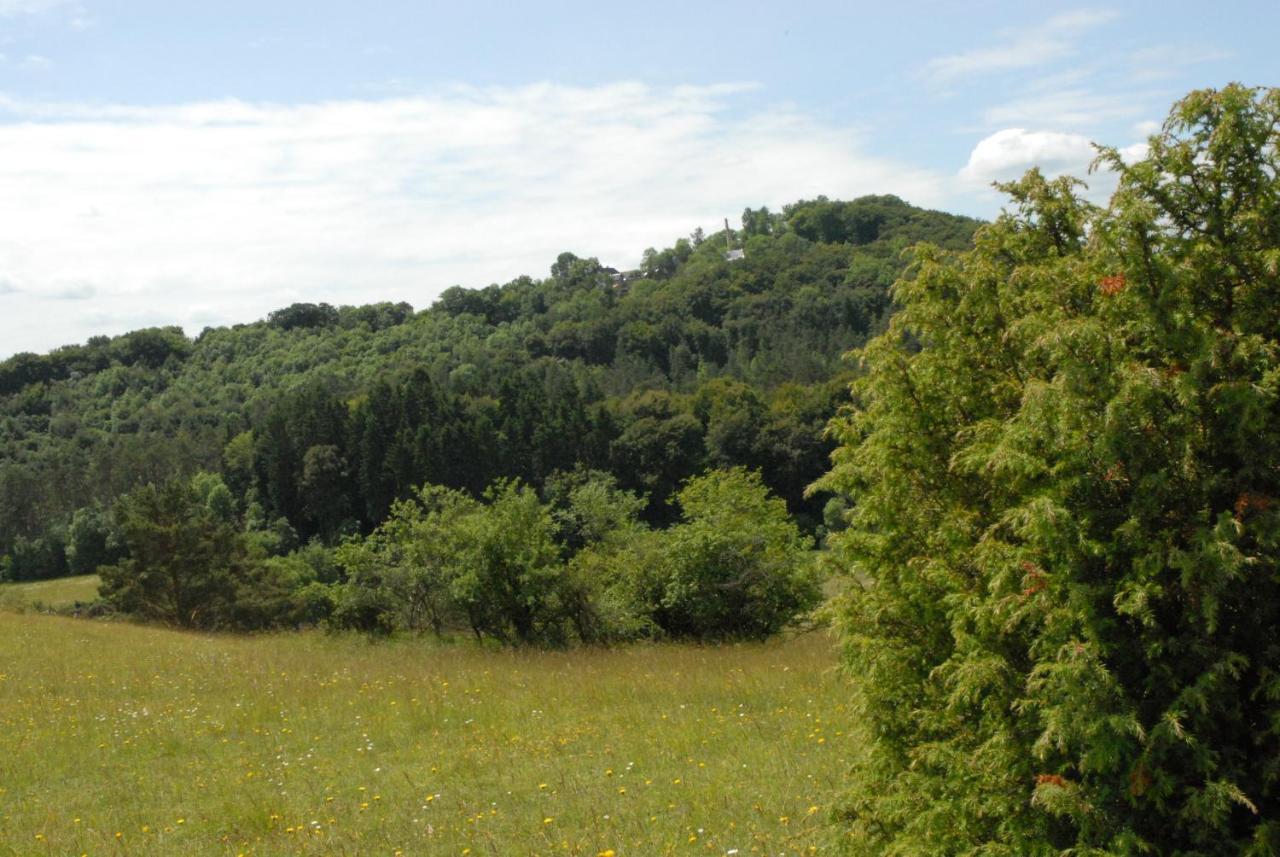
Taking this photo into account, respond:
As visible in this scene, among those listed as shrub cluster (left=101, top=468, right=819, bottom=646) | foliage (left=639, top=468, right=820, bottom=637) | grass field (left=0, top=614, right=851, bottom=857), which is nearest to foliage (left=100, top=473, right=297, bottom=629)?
shrub cluster (left=101, top=468, right=819, bottom=646)

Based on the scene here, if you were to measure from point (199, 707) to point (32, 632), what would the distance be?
1186 centimetres

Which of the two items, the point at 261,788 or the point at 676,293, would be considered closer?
the point at 261,788

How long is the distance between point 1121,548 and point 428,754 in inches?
350

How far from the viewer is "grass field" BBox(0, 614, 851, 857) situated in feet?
27.6

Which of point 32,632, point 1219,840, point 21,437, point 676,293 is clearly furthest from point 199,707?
point 676,293

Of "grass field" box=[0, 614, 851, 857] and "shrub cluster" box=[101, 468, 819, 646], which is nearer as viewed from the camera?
"grass field" box=[0, 614, 851, 857]

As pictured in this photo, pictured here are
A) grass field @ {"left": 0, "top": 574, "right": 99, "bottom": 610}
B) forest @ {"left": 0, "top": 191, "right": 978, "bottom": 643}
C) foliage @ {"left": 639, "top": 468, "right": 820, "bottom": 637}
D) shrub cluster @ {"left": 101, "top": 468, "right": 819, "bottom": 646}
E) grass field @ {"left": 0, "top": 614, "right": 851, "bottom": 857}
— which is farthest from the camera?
grass field @ {"left": 0, "top": 574, "right": 99, "bottom": 610}

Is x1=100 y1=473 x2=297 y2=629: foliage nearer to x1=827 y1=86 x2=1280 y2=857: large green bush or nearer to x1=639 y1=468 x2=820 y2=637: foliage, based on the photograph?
x1=639 y1=468 x2=820 y2=637: foliage

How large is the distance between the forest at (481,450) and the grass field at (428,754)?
10.9 ft

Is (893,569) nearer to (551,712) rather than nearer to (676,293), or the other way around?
(551,712)

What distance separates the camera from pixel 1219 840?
4195 millimetres

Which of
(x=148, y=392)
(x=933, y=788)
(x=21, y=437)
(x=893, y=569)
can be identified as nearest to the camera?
(x=933, y=788)

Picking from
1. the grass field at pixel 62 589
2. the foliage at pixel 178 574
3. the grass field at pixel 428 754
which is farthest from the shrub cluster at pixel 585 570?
the grass field at pixel 62 589

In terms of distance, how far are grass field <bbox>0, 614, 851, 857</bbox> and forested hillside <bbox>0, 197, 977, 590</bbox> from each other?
17.5 ft
